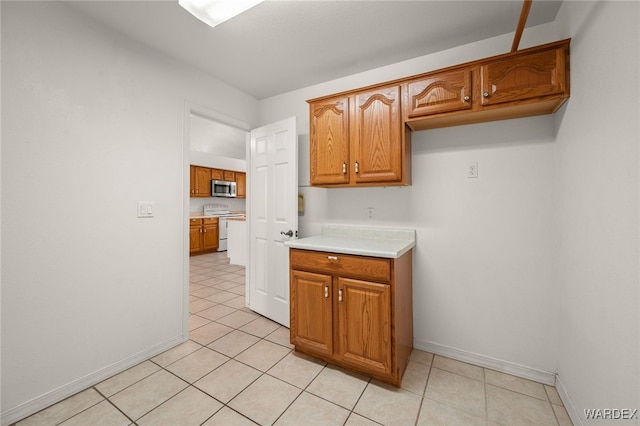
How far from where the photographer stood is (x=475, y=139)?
6.65ft

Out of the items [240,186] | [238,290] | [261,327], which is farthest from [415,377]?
[240,186]

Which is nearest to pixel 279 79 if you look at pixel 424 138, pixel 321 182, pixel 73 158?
pixel 321 182

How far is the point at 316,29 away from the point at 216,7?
2.36 ft

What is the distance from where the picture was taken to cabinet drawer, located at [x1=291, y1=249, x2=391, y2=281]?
5.77 ft

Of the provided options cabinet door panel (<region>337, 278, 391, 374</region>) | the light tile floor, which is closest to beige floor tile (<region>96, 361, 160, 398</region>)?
the light tile floor

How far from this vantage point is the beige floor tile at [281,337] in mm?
2359

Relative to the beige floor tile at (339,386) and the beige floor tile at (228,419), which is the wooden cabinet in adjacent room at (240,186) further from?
the beige floor tile at (228,419)

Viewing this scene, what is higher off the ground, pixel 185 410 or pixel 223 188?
pixel 223 188

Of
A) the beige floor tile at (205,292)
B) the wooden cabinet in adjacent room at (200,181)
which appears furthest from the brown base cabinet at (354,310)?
the wooden cabinet in adjacent room at (200,181)

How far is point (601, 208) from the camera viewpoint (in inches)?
48.1

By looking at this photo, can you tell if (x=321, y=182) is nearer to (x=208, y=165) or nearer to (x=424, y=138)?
(x=424, y=138)

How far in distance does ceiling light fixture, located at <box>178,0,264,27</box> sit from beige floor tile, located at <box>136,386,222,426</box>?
2.41 meters

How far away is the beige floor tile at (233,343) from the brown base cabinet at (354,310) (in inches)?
19.5

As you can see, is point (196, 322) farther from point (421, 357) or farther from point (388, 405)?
point (421, 357)
